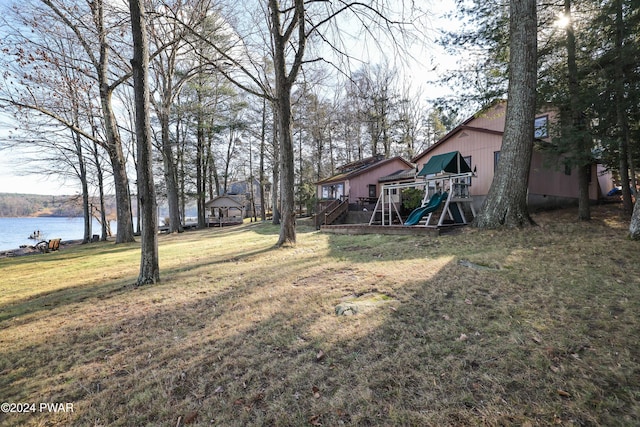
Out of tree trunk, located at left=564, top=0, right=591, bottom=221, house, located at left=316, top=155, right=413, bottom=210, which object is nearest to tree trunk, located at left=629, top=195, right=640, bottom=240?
tree trunk, located at left=564, top=0, right=591, bottom=221

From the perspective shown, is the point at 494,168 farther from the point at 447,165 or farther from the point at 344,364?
the point at 344,364

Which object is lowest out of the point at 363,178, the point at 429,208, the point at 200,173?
the point at 429,208

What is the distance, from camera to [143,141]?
5164mm

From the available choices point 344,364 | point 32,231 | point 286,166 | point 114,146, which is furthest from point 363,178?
point 32,231

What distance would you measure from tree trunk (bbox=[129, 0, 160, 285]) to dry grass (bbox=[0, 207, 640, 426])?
2.28ft

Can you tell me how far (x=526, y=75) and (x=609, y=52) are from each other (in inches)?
151

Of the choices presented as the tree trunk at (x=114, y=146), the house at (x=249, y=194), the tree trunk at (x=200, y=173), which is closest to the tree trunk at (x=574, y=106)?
the tree trunk at (x=114, y=146)

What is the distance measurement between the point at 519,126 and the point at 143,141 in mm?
8608

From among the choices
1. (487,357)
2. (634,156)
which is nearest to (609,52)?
(634,156)

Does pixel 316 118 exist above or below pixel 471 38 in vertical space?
above

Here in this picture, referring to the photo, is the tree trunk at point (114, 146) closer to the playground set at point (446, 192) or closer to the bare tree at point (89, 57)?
the bare tree at point (89, 57)

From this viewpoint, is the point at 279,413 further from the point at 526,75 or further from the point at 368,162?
the point at 368,162

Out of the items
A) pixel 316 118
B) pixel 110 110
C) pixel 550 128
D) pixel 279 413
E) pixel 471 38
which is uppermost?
pixel 316 118

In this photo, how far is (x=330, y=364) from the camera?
2.45 meters
